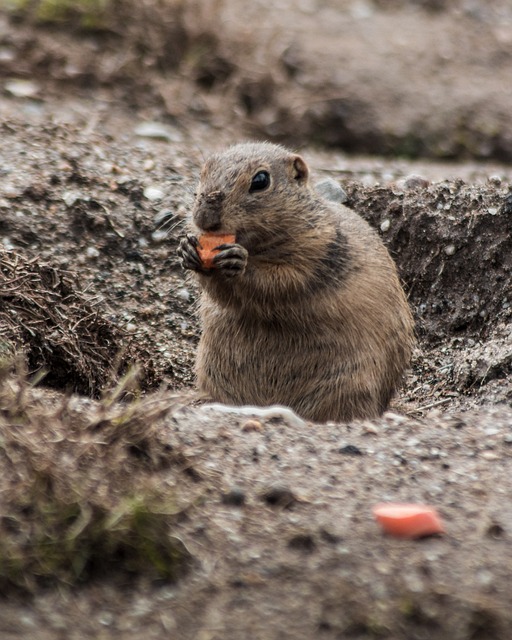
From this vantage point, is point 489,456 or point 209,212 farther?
point 209,212

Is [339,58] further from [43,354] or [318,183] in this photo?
[43,354]

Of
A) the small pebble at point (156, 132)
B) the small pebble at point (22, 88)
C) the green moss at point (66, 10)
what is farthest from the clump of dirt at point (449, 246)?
the green moss at point (66, 10)

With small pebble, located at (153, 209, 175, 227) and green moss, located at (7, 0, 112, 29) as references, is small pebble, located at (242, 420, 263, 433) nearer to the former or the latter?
small pebble, located at (153, 209, 175, 227)

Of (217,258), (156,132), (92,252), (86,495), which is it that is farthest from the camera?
(156,132)

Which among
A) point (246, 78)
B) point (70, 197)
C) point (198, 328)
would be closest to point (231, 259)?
point (198, 328)

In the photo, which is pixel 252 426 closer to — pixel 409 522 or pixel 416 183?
pixel 409 522

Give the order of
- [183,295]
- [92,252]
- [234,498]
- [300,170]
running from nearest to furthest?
[234,498]
[300,170]
[92,252]
[183,295]

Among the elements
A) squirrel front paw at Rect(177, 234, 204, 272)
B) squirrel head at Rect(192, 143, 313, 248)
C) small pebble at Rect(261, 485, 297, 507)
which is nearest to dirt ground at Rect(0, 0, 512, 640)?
small pebble at Rect(261, 485, 297, 507)

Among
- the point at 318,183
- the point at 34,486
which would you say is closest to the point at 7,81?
the point at 318,183

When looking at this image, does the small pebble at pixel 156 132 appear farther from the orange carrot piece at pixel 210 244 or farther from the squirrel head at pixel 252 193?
the orange carrot piece at pixel 210 244
